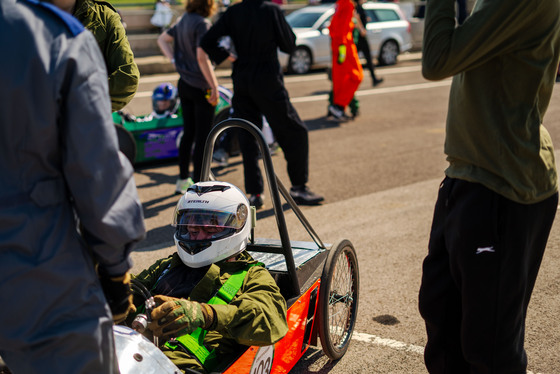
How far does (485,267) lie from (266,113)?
3.85 meters

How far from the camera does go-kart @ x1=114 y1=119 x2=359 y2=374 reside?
9.94ft

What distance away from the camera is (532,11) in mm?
2137

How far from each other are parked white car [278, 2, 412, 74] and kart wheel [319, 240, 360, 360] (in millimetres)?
11578

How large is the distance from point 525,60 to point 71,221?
156 cm

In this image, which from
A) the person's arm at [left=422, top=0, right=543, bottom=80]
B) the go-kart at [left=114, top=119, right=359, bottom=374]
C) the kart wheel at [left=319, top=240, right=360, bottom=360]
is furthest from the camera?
the kart wheel at [left=319, top=240, right=360, bottom=360]

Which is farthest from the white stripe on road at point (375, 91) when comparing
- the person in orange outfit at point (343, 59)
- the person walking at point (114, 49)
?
the person walking at point (114, 49)

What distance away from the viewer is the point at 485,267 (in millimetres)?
2303

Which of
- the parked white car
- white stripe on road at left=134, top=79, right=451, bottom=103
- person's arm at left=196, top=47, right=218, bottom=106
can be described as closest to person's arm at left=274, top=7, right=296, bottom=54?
person's arm at left=196, top=47, right=218, bottom=106

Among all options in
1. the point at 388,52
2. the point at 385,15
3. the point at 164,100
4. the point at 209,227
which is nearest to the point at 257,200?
the point at 164,100

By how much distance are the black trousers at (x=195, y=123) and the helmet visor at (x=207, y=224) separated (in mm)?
3341

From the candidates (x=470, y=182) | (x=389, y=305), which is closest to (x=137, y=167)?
(x=389, y=305)

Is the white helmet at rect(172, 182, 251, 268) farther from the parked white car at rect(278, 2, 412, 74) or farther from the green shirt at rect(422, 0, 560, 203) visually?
the parked white car at rect(278, 2, 412, 74)

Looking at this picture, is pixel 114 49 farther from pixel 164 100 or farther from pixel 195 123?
pixel 164 100

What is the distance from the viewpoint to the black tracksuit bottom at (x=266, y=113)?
5.87 meters
